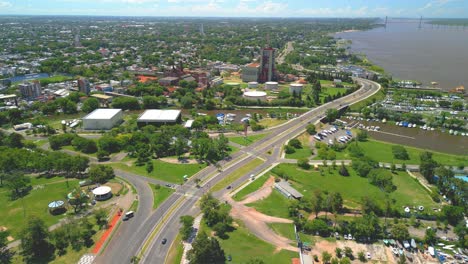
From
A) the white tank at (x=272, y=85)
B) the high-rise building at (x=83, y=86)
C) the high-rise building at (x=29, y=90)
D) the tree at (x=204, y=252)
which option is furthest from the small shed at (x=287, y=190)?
the high-rise building at (x=29, y=90)

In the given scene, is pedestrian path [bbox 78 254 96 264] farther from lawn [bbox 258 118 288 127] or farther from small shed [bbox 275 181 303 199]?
lawn [bbox 258 118 288 127]

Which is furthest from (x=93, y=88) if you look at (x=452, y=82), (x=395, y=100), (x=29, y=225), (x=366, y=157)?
(x=452, y=82)

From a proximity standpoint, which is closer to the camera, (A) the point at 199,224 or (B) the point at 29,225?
(B) the point at 29,225

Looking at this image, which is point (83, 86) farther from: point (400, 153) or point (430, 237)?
point (430, 237)

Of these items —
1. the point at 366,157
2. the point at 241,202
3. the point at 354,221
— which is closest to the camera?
the point at 354,221

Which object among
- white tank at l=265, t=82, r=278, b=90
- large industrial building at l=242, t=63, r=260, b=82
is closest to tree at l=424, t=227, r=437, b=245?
white tank at l=265, t=82, r=278, b=90

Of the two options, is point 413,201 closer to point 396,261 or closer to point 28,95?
point 396,261
